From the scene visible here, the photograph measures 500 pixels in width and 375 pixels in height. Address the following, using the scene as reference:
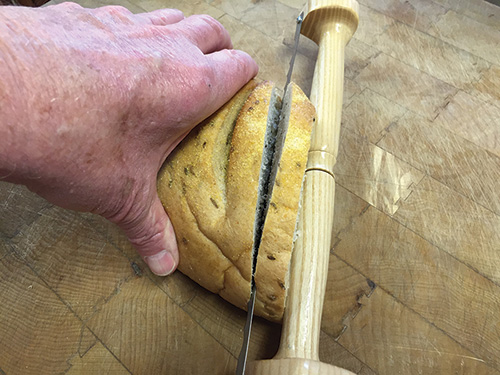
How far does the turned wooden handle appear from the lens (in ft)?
3.44

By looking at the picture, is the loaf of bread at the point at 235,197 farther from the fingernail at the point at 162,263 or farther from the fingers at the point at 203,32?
the fingers at the point at 203,32

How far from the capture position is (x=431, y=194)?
158cm

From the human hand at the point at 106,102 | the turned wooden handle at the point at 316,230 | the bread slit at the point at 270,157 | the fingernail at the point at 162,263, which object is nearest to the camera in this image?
the human hand at the point at 106,102

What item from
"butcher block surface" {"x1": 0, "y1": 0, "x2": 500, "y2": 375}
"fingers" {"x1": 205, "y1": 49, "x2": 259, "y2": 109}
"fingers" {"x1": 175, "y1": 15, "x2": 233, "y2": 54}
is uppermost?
"fingers" {"x1": 175, "y1": 15, "x2": 233, "y2": 54}

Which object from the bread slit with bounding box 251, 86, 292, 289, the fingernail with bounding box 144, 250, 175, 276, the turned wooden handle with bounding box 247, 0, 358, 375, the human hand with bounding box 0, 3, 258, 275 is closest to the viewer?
the human hand with bounding box 0, 3, 258, 275

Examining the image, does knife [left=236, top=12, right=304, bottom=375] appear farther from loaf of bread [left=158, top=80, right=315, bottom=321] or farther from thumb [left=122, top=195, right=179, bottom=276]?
thumb [left=122, top=195, right=179, bottom=276]

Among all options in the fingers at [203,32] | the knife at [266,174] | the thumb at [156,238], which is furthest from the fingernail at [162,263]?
the fingers at [203,32]

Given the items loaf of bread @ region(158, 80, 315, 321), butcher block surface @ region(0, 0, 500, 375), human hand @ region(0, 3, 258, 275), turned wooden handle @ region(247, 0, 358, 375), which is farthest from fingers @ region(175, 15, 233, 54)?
butcher block surface @ region(0, 0, 500, 375)

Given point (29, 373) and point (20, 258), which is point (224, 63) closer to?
point (20, 258)

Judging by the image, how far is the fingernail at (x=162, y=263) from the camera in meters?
1.27

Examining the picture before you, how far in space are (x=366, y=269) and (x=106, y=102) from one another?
1037mm

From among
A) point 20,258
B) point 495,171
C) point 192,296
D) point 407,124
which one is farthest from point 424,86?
point 20,258

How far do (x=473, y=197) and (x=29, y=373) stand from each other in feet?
5.56

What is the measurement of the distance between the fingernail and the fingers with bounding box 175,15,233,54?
2.20 ft
